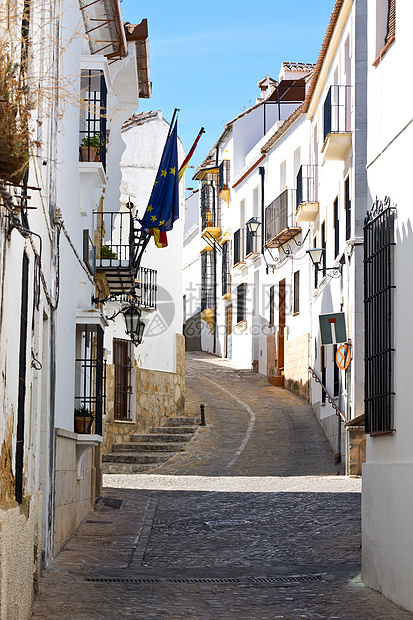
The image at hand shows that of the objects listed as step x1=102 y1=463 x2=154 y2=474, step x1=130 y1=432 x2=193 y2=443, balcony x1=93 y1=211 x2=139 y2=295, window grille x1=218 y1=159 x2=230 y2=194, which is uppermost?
window grille x1=218 y1=159 x2=230 y2=194

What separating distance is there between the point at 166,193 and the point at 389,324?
27.0ft

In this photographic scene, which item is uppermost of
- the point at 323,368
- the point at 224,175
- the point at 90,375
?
the point at 224,175

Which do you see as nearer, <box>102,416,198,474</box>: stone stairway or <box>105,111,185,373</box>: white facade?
<box>102,416,198,474</box>: stone stairway

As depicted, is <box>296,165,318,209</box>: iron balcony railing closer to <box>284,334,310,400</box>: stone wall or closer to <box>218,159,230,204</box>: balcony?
<box>284,334,310,400</box>: stone wall

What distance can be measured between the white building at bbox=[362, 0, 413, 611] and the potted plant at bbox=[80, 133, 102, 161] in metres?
4.63

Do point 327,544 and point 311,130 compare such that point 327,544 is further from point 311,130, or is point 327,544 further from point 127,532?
point 311,130

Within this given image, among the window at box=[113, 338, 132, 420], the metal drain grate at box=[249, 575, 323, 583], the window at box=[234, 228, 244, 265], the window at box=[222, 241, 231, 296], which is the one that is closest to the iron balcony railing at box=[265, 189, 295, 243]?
the window at box=[234, 228, 244, 265]

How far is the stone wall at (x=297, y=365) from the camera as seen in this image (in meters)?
28.6

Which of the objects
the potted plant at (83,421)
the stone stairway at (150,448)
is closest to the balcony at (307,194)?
the stone stairway at (150,448)

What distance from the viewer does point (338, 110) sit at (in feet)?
67.7

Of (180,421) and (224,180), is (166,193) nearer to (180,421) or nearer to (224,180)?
(180,421)

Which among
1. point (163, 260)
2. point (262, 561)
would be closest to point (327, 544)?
point (262, 561)

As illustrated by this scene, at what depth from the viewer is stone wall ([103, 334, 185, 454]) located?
24094 millimetres

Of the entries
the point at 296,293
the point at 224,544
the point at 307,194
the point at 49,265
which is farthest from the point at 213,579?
the point at 296,293
